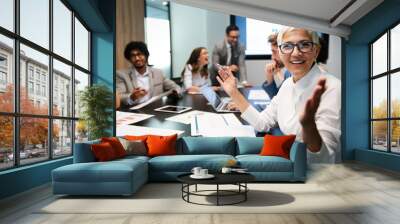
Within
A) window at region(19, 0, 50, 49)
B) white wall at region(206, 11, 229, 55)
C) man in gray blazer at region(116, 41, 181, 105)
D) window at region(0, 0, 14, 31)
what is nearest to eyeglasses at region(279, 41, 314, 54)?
white wall at region(206, 11, 229, 55)

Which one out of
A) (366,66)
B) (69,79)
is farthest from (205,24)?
(366,66)

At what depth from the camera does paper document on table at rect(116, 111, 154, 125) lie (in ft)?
29.5

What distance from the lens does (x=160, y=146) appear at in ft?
22.8

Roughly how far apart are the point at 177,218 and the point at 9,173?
2371 millimetres

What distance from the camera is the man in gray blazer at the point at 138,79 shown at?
356 inches

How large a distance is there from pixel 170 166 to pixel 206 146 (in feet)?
3.61

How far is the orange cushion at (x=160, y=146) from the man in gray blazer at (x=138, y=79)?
2175 mm

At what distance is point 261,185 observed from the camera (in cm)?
599

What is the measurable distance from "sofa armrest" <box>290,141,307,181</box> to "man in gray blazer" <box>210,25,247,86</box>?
9.96 feet

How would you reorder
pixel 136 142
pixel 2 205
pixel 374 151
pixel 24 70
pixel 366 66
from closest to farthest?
pixel 2 205 < pixel 24 70 < pixel 136 142 < pixel 374 151 < pixel 366 66

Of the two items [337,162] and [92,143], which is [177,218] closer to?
[92,143]

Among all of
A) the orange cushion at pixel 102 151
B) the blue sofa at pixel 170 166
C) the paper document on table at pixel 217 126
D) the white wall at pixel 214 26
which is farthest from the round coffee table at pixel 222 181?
the white wall at pixel 214 26

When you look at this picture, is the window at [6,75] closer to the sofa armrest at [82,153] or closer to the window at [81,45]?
the sofa armrest at [82,153]

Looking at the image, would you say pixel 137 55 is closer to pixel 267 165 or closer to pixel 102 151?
pixel 102 151
